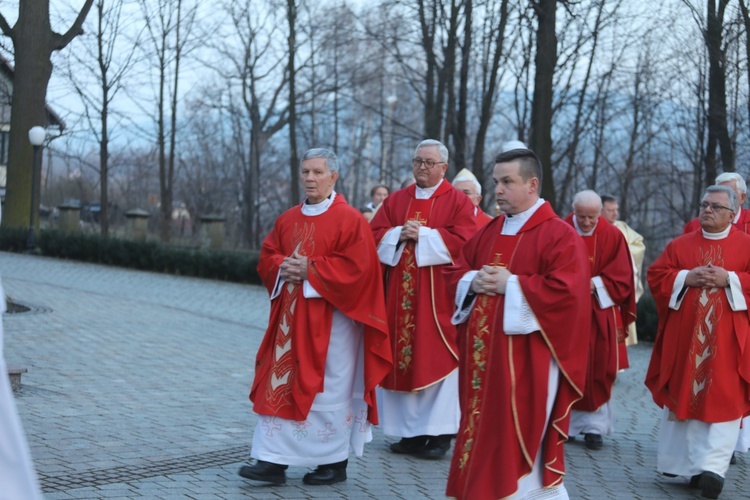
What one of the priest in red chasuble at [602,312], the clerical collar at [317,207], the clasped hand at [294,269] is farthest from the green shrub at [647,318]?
the clasped hand at [294,269]

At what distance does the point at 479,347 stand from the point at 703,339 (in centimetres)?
234

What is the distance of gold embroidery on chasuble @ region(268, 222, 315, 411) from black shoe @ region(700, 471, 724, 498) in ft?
9.14

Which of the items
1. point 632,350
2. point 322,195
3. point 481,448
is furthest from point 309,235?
point 632,350

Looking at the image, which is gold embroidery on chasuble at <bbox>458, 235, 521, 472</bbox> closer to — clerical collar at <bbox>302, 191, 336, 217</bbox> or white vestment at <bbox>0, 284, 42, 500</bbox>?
clerical collar at <bbox>302, 191, 336, 217</bbox>

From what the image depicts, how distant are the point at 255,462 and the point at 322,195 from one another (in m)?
1.77

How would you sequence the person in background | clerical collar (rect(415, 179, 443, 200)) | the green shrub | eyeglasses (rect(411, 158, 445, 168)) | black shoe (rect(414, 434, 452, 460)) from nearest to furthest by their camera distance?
1. black shoe (rect(414, 434, 452, 460))
2. eyeglasses (rect(411, 158, 445, 168))
3. clerical collar (rect(415, 179, 443, 200))
4. the person in background
5. the green shrub

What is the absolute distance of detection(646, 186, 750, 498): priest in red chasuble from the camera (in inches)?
265

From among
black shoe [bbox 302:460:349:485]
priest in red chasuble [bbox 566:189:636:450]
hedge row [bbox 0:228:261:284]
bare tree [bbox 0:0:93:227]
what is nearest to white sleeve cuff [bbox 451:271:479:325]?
black shoe [bbox 302:460:349:485]

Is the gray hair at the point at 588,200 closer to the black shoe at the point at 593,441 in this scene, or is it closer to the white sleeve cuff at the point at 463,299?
the black shoe at the point at 593,441

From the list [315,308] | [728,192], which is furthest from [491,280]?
[728,192]

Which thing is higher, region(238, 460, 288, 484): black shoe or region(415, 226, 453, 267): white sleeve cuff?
region(415, 226, 453, 267): white sleeve cuff

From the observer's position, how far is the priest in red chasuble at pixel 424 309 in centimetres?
752

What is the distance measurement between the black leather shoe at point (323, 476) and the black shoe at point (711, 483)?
2383 mm

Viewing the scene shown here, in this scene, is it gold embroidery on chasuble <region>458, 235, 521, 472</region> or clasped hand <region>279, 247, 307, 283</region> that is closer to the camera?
gold embroidery on chasuble <region>458, 235, 521, 472</region>
